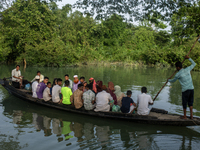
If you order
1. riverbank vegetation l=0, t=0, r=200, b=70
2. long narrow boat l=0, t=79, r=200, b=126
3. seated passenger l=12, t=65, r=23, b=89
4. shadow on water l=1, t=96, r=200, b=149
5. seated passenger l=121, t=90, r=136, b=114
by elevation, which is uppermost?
riverbank vegetation l=0, t=0, r=200, b=70

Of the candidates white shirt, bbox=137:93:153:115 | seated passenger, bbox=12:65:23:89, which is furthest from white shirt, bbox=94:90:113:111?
seated passenger, bbox=12:65:23:89

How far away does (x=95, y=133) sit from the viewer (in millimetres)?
5801

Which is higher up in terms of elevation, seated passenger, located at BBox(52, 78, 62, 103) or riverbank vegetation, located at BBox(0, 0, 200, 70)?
riverbank vegetation, located at BBox(0, 0, 200, 70)

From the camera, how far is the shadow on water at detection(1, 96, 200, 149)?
5.02 m

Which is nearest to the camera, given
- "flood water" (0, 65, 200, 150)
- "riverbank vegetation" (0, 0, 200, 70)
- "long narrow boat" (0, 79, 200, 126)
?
"flood water" (0, 65, 200, 150)

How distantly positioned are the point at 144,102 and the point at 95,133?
1755mm

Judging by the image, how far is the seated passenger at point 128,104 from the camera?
6.30m

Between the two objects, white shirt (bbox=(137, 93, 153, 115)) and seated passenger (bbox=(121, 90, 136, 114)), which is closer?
white shirt (bbox=(137, 93, 153, 115))

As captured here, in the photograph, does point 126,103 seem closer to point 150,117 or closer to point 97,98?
point 150,117

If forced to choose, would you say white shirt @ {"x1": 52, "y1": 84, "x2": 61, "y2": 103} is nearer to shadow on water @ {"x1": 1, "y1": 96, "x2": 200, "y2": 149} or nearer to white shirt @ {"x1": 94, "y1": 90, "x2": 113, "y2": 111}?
shadow on water @ {"x1": 1, "y1": 96, "x2": 200, "y2": 149}

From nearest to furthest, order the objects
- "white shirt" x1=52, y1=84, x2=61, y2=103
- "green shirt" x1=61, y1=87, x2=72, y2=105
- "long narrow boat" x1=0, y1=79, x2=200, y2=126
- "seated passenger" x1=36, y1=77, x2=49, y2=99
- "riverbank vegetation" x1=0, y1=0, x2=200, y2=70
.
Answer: "long narrow boat" x1=0, y1=79, x2=200, y2=126 < "green shirt" x1=61, y1=87, x2=72, y2=105 < "white shirt" x1=52, y1=84, x2=61, y2=103 < "seated passenger" x1=36, y1=77, x2=49, y2=99 < "riverbank vegetation" x1=0, y1=0, x2=200, y2=70

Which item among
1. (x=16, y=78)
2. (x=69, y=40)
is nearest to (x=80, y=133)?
(x=16, y=78)

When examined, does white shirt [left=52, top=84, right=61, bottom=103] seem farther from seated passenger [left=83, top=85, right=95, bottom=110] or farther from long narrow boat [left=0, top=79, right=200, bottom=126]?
seated passenger [left=83, top=85, right=95, bottom=110]

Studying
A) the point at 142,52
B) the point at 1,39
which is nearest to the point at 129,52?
the point at 142,52
